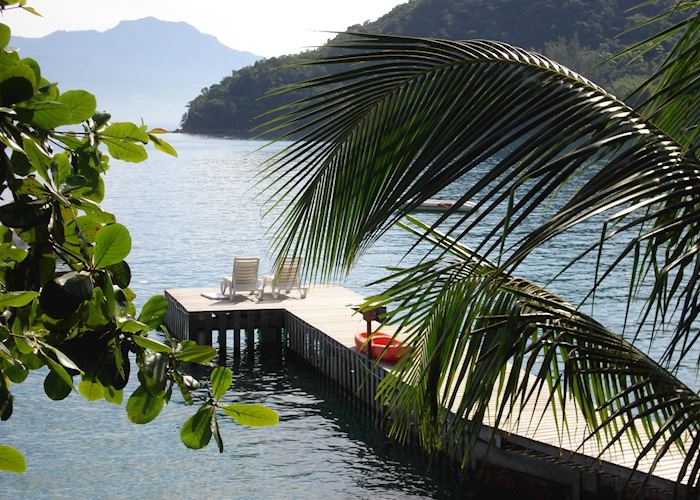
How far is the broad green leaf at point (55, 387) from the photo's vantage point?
4.59 ft

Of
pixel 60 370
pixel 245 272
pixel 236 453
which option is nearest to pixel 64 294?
pixel 60 370

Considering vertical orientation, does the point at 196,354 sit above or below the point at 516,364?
above

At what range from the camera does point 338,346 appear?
66.8ft

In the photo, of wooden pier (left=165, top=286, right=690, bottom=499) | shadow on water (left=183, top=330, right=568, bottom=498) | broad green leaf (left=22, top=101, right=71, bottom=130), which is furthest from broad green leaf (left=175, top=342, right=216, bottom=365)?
wooden pier (left=165, top=286, right=690, bottom=499)

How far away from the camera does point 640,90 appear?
2463 millimetres

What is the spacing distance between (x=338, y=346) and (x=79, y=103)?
19.0 m

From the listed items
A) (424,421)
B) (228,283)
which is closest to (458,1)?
(228,283)

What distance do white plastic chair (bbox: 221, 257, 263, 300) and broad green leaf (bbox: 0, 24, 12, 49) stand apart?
22.6m

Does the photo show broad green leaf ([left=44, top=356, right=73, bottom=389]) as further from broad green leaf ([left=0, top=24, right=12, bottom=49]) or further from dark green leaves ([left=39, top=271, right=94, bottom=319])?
broad green leaf ([left=0, top=24, right=12, bottom=49])

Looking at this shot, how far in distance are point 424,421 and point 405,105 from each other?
177 centimetres

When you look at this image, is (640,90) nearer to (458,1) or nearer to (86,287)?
(86,287)

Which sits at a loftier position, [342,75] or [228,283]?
[342,75]

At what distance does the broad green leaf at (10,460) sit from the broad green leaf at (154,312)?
11.4 inches

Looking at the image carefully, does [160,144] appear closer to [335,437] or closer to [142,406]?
[142,406]
